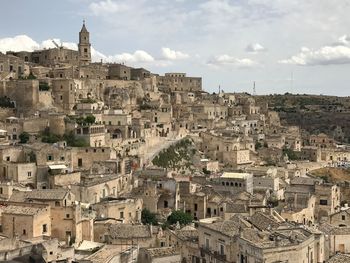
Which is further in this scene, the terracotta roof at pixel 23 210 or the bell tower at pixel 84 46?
the bell tower at pixel 84 46

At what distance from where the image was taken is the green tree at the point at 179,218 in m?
34.5

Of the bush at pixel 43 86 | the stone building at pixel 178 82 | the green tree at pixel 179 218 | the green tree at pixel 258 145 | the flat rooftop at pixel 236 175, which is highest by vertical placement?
the stone building at pixel 178 82

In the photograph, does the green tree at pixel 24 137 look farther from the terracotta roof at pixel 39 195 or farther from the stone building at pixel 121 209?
the terracotta roof at pixel 39 195

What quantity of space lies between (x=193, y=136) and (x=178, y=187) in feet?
61.4

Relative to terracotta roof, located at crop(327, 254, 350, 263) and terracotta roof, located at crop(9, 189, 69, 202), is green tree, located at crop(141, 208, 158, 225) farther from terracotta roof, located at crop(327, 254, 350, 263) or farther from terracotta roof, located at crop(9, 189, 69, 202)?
terracotta roof, located at crop(327, 254, 350, 263)

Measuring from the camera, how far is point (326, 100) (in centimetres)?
12412

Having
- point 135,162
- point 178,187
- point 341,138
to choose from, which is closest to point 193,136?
point 135,162

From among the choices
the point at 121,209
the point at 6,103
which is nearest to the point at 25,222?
the point at 121,209

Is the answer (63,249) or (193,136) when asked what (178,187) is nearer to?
(63,249)

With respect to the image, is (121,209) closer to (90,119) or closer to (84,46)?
(90,119)

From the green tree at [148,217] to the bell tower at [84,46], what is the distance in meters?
38.5

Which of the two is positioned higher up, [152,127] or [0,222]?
[152,127]

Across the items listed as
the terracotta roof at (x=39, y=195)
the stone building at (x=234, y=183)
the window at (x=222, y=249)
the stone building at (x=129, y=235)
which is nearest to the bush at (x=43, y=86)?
the stone building at (x=234, y=183)

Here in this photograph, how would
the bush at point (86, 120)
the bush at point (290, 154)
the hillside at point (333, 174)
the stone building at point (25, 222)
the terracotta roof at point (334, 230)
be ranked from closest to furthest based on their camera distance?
the terracotta roof at point (334, 230) → the stone building at point (25, 222) → the bush at point (86, 120) → the hillside at point (333, 174) → the bush at point (290, 154)
